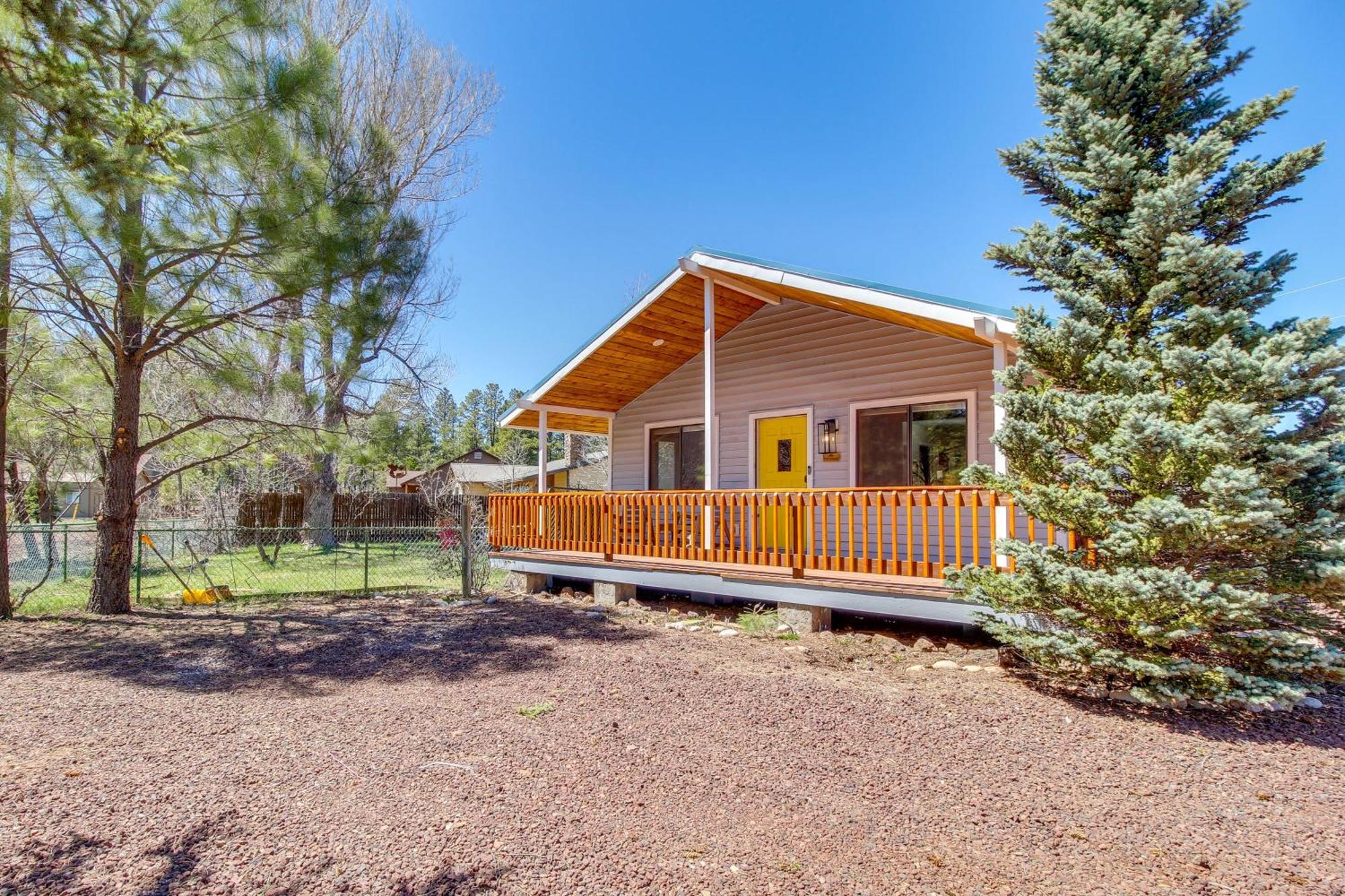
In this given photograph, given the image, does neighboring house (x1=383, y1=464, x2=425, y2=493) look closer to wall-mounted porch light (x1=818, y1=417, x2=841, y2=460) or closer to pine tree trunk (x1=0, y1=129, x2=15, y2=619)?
pine tree trunk (x1=0, y1=129, x2=15, y2=619)

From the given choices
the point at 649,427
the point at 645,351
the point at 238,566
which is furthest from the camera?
the point at 238,566

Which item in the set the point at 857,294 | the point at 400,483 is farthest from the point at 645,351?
the point at 400,483

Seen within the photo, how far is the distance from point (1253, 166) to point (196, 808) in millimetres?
6235

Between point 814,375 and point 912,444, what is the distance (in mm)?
1502

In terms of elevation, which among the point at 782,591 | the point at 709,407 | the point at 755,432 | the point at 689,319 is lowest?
the point at 782,591

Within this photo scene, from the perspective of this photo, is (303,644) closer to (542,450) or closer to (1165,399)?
(542,450)

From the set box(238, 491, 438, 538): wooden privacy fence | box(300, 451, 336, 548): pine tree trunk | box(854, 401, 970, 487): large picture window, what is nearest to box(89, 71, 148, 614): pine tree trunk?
box(854, 401, 970, 487): large picture window

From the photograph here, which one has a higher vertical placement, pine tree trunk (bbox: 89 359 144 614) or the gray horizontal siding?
the gray horizontal siding

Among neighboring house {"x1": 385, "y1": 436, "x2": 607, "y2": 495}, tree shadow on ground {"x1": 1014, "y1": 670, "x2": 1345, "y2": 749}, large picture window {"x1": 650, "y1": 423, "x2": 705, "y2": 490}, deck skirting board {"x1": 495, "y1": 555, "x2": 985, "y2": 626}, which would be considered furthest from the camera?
neighboring house {"x1": 385, "y1": 436, "x2": 607, "y2": 495}

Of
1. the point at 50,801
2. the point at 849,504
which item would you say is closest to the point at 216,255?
the point at 50,801

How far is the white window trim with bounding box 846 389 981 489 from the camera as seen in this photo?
270 inches

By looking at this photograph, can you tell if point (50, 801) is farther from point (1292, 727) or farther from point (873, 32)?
point (873, 32)

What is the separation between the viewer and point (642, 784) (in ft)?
9.53

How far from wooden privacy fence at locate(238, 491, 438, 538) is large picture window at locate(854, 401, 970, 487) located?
1225cm
